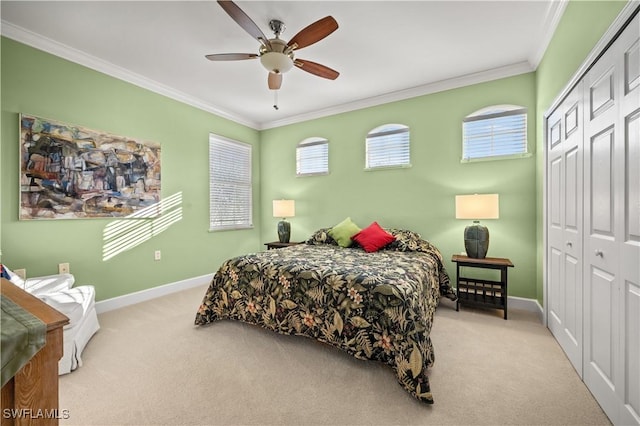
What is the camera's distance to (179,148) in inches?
150

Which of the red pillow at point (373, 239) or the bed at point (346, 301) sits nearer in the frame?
the bed at point (346, 301)

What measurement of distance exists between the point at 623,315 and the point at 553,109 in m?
1.86

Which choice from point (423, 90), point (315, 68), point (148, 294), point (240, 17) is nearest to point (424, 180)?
point (423, 90)

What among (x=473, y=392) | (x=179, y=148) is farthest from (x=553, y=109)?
(x=179, y=148)

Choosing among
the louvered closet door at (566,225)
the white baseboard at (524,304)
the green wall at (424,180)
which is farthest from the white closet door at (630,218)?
the green wall at (424,180)

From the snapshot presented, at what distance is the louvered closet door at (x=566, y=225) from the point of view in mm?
1864

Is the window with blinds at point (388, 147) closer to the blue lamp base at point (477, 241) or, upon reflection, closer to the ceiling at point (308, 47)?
the ceiling at point (308, 47)

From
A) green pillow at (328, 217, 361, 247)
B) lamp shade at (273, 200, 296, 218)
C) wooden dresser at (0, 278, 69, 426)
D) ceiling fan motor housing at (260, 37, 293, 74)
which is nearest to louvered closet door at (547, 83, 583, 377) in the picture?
green pillow at (328, 217, 361, 247)

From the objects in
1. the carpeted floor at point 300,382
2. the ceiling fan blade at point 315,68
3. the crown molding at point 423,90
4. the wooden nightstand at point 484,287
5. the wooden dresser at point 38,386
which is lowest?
the carpeted floor at point 300,382

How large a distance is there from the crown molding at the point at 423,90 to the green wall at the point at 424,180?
0.06 meters

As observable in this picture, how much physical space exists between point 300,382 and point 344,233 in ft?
6.96

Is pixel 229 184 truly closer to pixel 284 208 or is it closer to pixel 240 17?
pixel 284 208

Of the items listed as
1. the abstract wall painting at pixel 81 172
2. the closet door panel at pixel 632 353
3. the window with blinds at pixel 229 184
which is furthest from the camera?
the window with blinds at pixel 229 184

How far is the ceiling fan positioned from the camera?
191 cm
